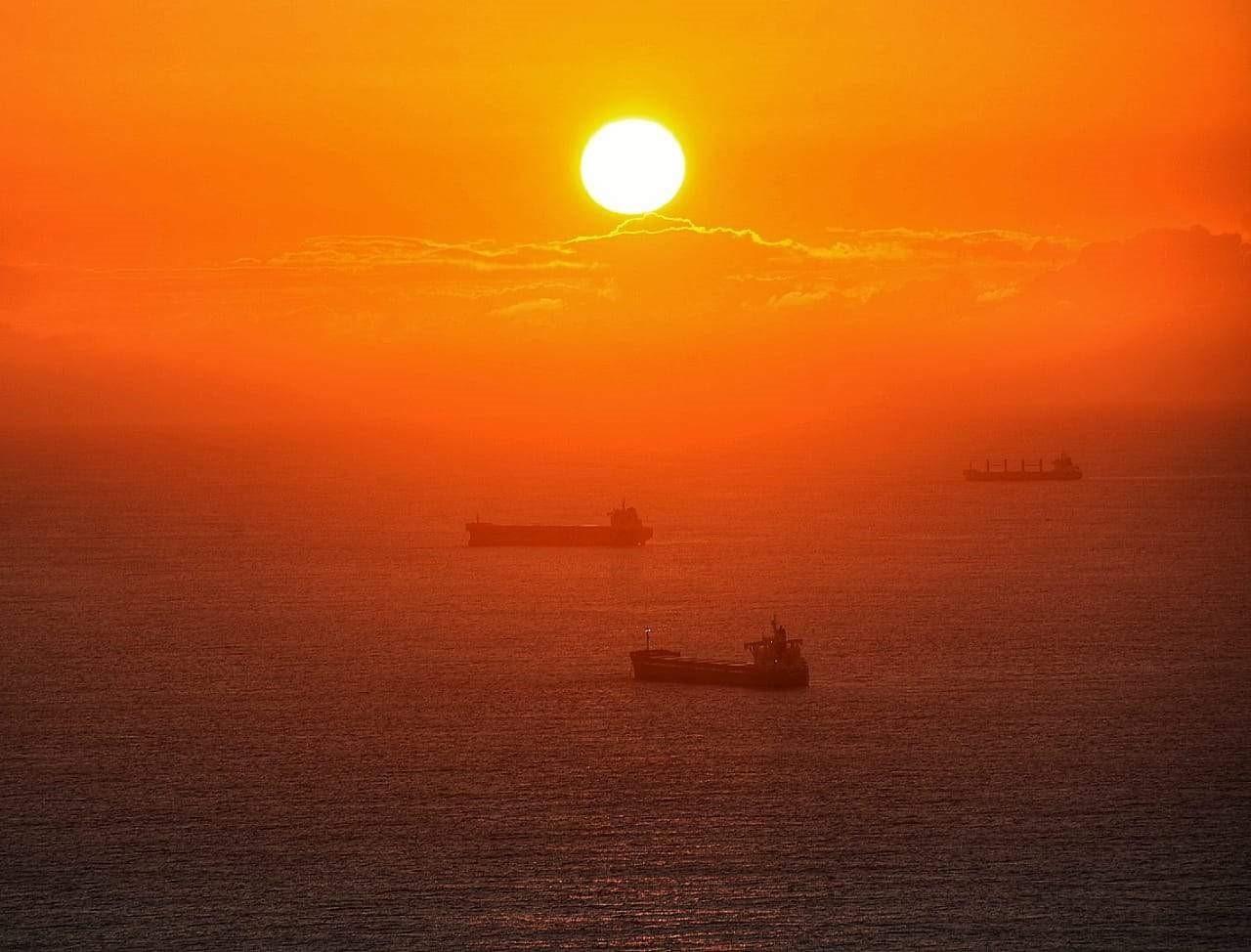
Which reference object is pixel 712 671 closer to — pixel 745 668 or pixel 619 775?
pixel 745 668

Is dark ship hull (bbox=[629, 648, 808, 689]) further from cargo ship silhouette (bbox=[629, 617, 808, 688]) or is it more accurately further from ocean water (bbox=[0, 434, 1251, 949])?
ocean water (bbox=[0, 434, 1251, 949])

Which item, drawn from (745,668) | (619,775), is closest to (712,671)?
(745,668)

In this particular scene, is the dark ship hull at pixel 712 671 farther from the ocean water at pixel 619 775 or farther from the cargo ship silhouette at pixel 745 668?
the ocean water at pixel 619 775

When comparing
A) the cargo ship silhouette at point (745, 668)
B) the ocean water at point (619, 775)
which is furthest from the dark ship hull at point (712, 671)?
the ocean water at point (619, 775)

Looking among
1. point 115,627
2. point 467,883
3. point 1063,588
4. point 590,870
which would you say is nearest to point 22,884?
point 467,883

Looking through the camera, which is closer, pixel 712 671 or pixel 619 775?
pixel 619 775
